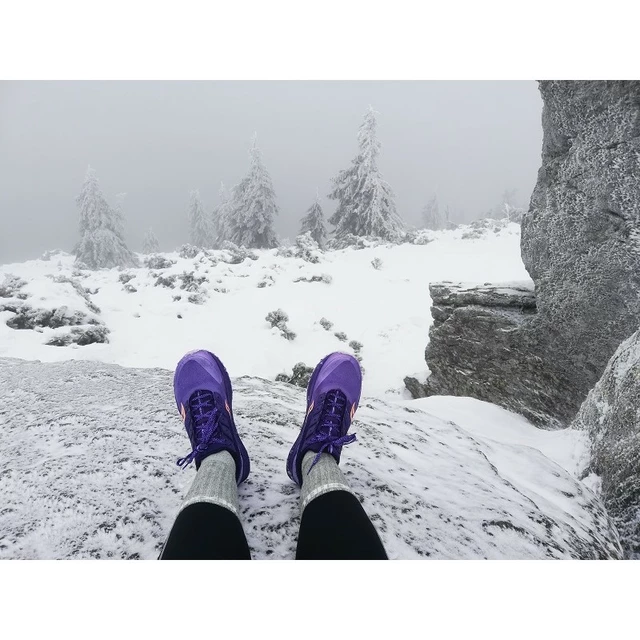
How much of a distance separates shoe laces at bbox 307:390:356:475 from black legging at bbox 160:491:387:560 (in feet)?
1.16

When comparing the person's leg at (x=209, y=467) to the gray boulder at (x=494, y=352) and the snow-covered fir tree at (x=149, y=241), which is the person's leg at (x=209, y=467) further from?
the snow-covered fir tree at (x=149, y=241)

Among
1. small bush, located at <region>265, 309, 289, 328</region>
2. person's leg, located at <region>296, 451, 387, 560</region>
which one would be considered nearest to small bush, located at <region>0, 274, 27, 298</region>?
small bush, located at <region>265, 309, 289, 328</region>

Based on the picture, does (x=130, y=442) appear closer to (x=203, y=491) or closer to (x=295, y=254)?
(x=203, y=491)

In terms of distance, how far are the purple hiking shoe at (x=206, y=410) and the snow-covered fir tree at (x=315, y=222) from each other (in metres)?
18.3

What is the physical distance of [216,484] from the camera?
1662mm

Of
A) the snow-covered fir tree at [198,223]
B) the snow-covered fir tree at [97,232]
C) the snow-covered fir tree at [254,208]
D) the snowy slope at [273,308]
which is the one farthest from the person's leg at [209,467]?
the snow-covered fir tree at [198,223]

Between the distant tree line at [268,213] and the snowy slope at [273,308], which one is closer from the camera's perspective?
the snowy slope at [273,308]

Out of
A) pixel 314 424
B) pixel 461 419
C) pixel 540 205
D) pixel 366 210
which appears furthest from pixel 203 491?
pixel 366 210

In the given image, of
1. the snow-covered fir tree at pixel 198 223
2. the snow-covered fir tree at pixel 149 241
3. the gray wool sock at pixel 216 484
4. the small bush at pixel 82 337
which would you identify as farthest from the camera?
the snow-covered fir tree at pixel 149 241

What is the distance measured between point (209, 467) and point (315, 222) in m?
20.0

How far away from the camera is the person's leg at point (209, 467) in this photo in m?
1.37

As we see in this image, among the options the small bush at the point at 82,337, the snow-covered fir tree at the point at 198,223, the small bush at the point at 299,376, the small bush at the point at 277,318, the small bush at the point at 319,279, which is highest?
the snow-covered fir tree at the point at 198,223

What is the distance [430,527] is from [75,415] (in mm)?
2365

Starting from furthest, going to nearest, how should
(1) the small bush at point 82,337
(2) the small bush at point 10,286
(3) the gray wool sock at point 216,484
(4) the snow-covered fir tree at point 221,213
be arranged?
(4) the snow-covered fir tree at point 221,213 → (2) the small bush at point 10,286 → (1) the small bush at point 82,337 → (3) the gray wool sock at point 216,484
